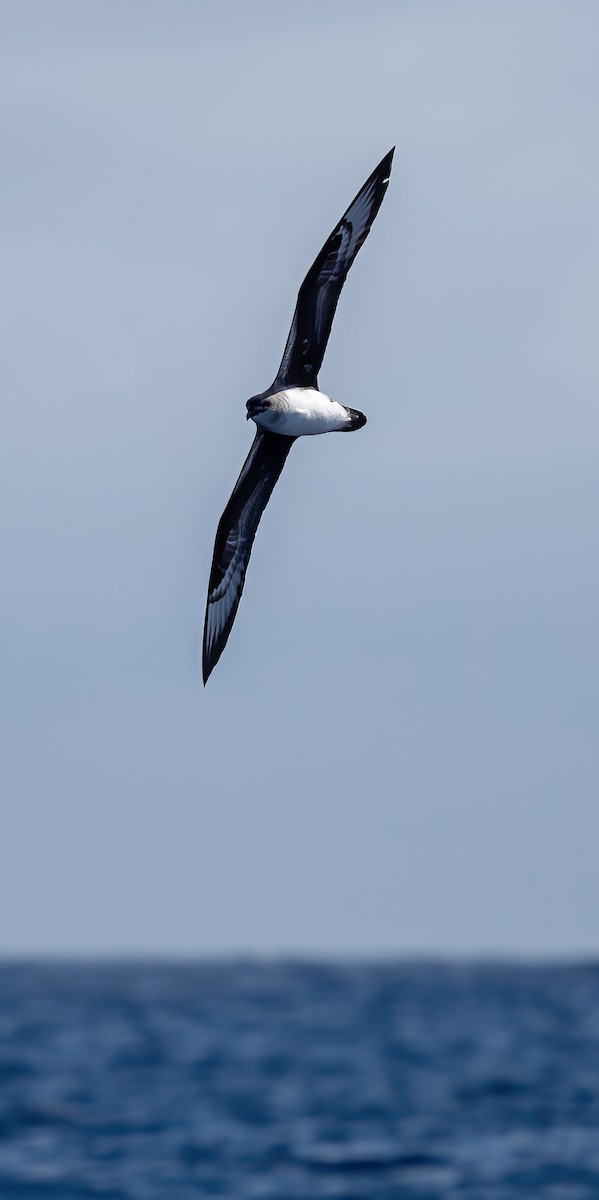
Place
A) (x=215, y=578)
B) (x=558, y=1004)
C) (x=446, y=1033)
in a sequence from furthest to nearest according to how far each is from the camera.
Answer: (x=558, y=1004) < (x=446, y=1033) < (x=215, y=578)

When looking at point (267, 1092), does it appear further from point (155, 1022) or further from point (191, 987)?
point (191, 987)

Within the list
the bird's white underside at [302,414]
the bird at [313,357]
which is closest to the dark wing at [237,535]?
the bird at [313,357]

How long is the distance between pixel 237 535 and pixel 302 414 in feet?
7.60

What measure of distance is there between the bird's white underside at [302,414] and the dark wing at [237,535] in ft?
3.00

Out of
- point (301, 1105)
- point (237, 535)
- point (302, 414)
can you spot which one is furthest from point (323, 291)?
point (301, 1105)

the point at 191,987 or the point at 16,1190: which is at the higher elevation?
the point at 191,987

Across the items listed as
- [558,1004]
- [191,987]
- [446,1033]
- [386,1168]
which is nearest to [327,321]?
[386,1168]

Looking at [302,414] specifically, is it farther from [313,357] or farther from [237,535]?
[237,535]

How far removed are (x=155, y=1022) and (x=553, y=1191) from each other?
74035mm

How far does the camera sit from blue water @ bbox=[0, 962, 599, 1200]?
2162 inches

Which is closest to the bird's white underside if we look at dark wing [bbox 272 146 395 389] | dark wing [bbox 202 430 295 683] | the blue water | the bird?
the bird

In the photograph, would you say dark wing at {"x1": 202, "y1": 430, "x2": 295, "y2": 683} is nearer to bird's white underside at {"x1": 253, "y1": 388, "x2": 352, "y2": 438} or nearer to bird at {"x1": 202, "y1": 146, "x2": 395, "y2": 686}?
bird at {"x1": 202, "y1": 146, "x2": 395, "y2": 686}

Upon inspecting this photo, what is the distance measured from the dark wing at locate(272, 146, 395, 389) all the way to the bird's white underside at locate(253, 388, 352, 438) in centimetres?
23

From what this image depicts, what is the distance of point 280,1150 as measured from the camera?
6106 centimetres
